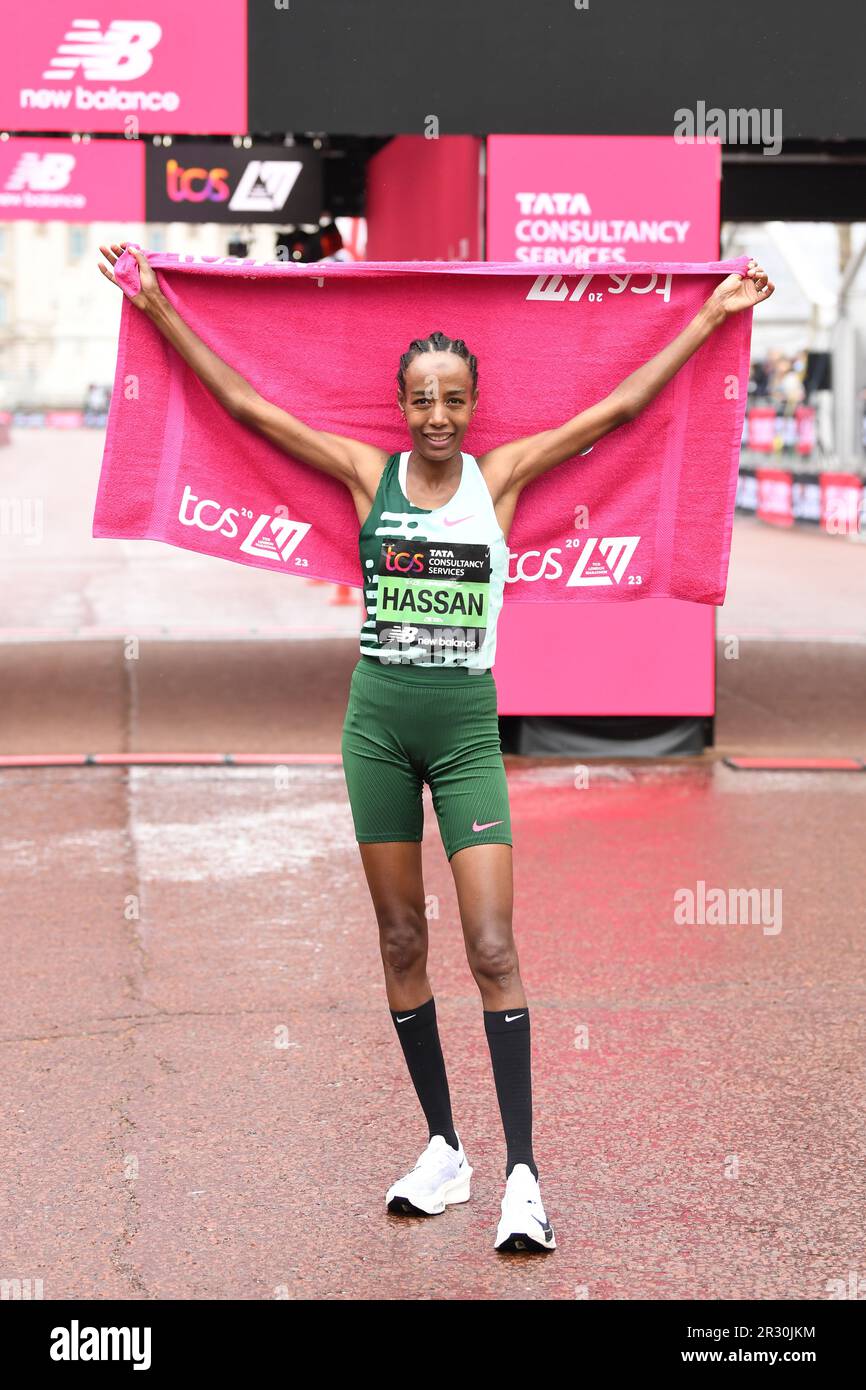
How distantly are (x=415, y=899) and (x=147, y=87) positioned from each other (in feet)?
21.3

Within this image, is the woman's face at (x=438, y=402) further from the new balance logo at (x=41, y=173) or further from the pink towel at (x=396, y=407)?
the new balance logo at (x=41, y=173)

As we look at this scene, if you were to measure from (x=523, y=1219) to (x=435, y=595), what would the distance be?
58.8 inches

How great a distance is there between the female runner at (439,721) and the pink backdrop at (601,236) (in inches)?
229

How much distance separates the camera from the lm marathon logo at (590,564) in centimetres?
512

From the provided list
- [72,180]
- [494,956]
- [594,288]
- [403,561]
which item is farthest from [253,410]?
[72,180]

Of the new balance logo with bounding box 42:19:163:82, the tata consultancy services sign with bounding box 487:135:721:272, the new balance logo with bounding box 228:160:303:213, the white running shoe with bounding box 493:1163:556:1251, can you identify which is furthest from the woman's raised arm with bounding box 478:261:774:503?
the new balance logo with bounding box 228:160:303:213

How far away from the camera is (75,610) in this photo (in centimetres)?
1886

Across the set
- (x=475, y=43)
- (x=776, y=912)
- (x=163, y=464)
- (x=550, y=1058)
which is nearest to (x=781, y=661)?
(x=475, y=43)

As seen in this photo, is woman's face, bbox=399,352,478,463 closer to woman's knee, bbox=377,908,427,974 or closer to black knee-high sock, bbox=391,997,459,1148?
woman's knee, bbox=377,908,427,974

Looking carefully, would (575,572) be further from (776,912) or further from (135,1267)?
(776,912)

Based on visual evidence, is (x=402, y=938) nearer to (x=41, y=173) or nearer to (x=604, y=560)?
(x=604, y=560)

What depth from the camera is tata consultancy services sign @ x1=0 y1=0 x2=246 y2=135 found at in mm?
9773

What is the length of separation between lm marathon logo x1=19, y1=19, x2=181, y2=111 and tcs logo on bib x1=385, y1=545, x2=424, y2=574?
608cm

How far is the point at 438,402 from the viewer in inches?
176
